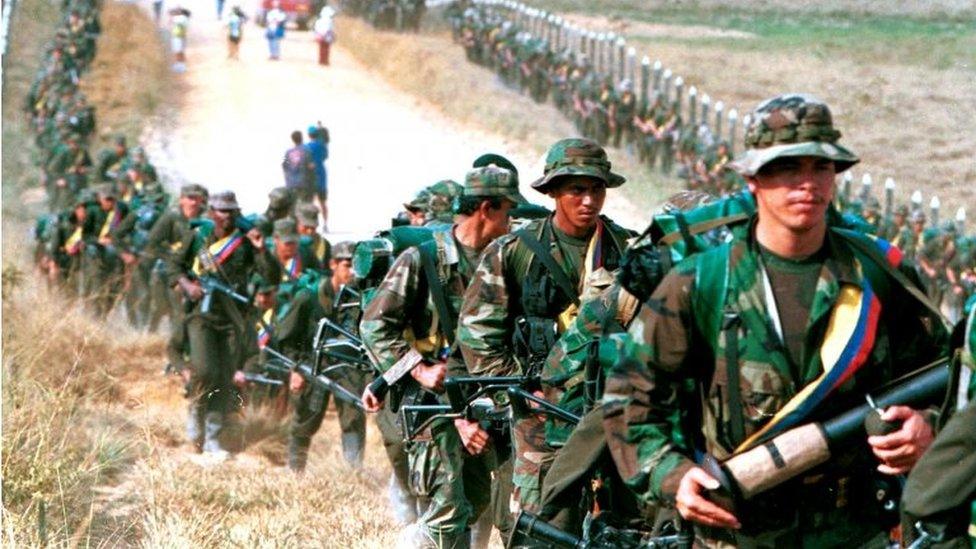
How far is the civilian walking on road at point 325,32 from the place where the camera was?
41.5 meters

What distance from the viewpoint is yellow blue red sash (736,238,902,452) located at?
4.58 meters

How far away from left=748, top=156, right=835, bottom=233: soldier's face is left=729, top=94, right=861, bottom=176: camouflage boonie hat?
0.10ft

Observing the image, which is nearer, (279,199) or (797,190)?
(797,190)

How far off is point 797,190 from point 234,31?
38.4 meters

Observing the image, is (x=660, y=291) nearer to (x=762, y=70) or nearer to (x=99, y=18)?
(x=762, y=70)

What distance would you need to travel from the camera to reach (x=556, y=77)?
36188mm

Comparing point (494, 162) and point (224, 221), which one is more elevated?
point (494, 162)

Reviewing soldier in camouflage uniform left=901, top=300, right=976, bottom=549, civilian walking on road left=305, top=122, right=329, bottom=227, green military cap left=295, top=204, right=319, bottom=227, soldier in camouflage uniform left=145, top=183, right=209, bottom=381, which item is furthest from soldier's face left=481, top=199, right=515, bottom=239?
civilian walking on road left=305, top=122, right=329, bottom=227

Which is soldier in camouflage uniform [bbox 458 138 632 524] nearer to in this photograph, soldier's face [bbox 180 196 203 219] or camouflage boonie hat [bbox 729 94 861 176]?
camouflage boonie hat [bbox 729 94 861 176]

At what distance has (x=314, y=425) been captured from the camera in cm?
1333

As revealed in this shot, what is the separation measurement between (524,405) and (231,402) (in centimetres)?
728

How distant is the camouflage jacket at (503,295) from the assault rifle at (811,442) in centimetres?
274

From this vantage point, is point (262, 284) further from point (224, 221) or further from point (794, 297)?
point (794, 297)

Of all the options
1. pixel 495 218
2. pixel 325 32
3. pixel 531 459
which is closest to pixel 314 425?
pixel 495 218
